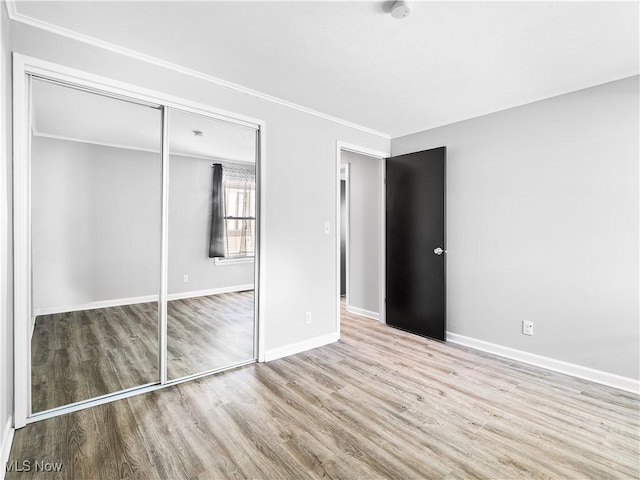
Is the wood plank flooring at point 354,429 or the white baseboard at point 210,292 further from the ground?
the white baseboard at point 210,292

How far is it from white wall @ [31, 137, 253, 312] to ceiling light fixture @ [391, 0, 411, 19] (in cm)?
180

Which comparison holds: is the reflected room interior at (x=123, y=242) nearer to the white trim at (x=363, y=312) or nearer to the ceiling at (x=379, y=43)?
the ceiling at (x=379, y=43)

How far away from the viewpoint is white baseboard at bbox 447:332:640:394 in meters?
2.68

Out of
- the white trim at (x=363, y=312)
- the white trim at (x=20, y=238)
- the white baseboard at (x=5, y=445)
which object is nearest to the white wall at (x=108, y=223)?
the white trim at (x=20, y=238)

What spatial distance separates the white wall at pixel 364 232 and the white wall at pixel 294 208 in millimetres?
904

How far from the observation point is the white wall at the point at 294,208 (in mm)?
3004

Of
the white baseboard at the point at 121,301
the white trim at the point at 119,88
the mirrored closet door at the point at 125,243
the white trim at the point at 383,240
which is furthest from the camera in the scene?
the white trim at the point at 383,240

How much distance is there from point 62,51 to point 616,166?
4.13m

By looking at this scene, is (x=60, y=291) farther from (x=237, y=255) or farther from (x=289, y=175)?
(x=289, y=175)

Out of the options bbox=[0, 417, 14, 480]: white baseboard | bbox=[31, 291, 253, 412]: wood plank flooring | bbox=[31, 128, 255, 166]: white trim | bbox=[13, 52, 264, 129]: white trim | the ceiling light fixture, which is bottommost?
bbox=[0, 417, 14, 480]: white baseboard

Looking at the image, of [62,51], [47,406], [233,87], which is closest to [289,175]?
[233,87]

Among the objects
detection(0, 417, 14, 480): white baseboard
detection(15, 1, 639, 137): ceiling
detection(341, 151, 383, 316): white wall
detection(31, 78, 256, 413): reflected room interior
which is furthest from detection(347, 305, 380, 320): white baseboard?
detection(0, 417, 14, 480): white baseboard

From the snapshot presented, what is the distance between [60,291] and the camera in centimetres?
242

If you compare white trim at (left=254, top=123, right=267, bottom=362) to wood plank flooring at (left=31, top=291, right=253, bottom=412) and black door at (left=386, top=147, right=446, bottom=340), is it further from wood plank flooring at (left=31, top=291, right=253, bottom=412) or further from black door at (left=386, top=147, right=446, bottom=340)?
black door at (left=386, top=147, right=446, bottom=340)
